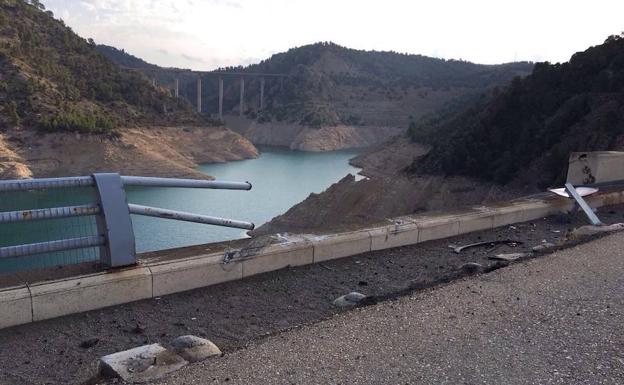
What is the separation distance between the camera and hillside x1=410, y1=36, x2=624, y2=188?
35.2 m

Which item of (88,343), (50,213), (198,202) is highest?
(50,213)

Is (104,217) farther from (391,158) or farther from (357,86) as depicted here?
(357,86)

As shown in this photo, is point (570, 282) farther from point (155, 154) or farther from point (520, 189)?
point (155, 154)

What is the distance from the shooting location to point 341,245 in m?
6.33

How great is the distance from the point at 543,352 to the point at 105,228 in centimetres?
352

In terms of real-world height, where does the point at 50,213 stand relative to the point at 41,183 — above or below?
below

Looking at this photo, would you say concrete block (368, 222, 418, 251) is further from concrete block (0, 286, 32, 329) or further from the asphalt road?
concrete block (0, 286, 32, 329)

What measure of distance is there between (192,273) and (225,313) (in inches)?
22.8

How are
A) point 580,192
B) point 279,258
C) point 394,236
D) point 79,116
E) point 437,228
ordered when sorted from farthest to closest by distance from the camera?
1. point 79,116
2. point 580,192
3. point 437,228
4. point 394,236
5. point 279,258

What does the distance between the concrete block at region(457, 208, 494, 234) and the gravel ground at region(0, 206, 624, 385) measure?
1.01 m

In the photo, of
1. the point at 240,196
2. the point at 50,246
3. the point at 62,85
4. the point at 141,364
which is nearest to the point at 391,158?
the point at 240,196

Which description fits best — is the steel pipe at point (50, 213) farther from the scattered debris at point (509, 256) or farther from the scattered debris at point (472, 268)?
the scattered debris at point (509, 256)

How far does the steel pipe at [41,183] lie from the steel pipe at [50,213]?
0.19 meters

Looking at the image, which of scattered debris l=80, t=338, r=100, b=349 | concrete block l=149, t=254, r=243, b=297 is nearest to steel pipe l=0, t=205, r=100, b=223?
concrete block l=149, t=254, r=243, b=297
